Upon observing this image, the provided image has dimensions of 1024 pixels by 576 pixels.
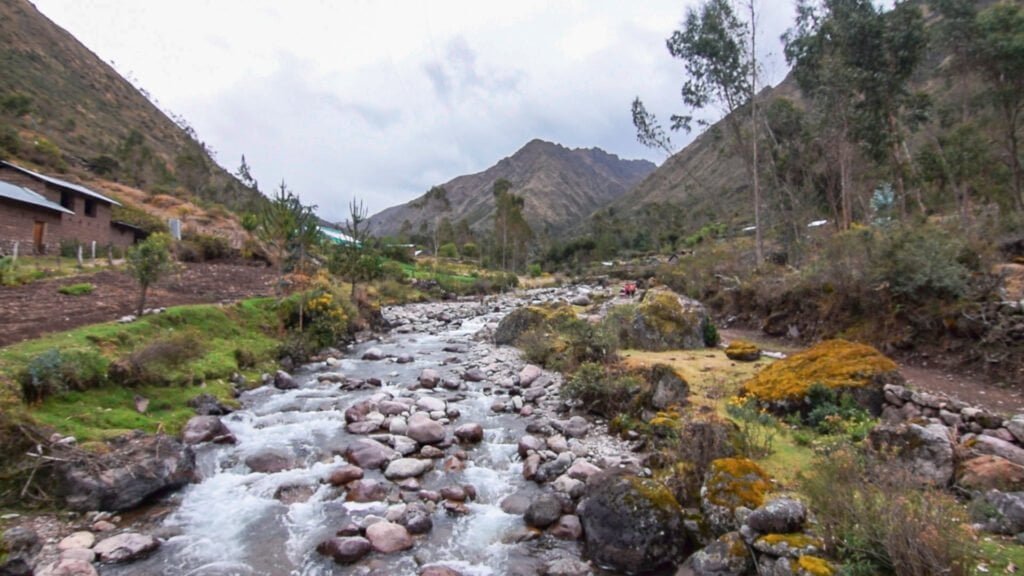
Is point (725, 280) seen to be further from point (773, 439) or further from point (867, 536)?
point (867, 536)

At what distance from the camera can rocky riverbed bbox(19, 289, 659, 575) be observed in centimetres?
633

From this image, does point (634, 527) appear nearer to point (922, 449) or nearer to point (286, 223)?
point (922, 449)

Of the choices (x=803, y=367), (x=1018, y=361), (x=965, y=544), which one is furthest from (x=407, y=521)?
(x=1018, y=361)

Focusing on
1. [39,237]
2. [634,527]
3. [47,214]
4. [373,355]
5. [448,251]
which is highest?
[448,251]

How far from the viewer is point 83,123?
64.6 meters

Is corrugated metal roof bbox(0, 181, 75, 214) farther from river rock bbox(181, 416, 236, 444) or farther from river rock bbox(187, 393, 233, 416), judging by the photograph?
river rock bbox(181, 416, 236, 444)

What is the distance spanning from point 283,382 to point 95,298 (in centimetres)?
729

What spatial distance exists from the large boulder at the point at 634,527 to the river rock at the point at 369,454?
3998 mm

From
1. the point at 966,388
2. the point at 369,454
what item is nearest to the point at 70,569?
the point at 369,454

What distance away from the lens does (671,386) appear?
10352 mm

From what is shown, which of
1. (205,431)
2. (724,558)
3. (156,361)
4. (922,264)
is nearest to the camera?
(724,558)

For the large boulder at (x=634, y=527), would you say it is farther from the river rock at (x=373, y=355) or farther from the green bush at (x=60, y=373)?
the river rock at (x=373, y=355)

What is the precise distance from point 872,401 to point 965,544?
200 inches

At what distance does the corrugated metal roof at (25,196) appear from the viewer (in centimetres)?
2484
